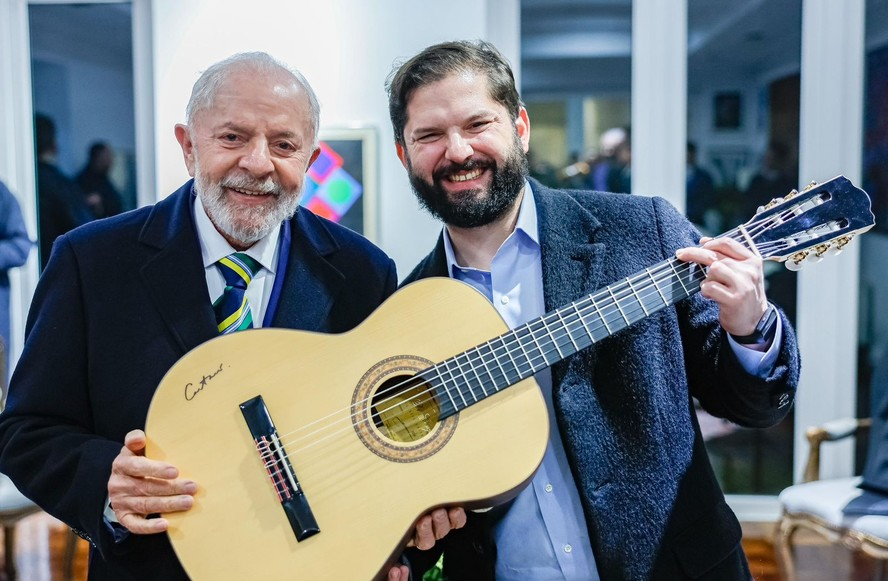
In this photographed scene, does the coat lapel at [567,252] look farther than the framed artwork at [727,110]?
No

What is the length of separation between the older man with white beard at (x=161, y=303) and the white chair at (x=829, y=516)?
2.19m

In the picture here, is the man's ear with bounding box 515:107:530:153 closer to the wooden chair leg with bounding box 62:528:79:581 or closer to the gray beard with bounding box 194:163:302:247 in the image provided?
the gray beard with bounding box 194:163:302:247

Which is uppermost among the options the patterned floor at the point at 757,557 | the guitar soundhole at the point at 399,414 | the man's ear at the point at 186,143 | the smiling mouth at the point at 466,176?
the man's ear at the point at 186,143

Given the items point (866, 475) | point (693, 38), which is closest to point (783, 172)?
point (693, 38)

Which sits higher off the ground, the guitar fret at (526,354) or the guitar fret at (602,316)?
the guitar fret at (602,316)

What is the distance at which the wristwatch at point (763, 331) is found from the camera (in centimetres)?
144

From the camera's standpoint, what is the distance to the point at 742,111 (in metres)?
4.20

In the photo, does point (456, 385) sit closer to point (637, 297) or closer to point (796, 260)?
point (637, 297)

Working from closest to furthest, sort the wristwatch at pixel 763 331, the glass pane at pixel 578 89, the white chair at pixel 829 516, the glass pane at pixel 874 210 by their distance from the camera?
the wristwatch at pixel 763 331
the white chair at pixel 829 516
the glass pane at pixel 874 210
the glass pane at pixel 578 89

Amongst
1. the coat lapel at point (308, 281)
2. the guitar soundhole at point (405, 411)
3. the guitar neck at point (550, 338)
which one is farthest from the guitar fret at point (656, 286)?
the coat lapel at point (308, 281)

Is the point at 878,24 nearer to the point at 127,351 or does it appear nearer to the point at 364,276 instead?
the point at 364,276

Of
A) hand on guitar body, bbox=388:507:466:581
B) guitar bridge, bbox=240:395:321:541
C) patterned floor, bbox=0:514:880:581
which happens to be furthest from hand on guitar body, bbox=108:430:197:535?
patterned floor, bbox=0:514:880:581

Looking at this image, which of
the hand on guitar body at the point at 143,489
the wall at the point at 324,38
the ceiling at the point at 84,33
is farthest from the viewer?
the ceiling at the point at 84,33

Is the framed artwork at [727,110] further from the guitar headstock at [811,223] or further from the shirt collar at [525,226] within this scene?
the guitar headstock at [811,223]
